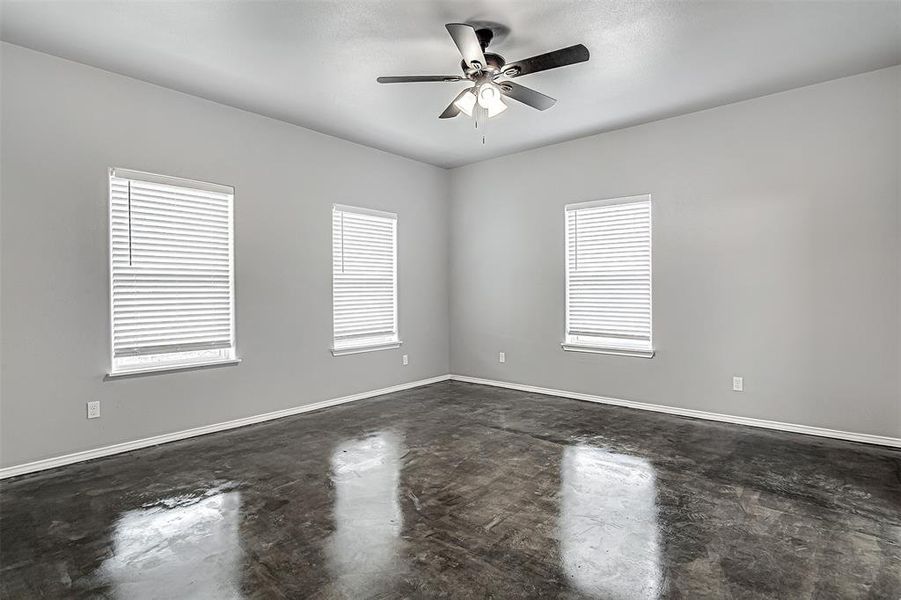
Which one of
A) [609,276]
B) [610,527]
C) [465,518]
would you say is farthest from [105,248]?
[609,276]

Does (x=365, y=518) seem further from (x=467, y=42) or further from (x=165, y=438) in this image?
(x=467, y=42)

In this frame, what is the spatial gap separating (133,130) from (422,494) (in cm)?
352

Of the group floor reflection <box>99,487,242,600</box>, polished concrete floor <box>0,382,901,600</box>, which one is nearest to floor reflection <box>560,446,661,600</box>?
polished concrete floor <box>0,382,901,600</box>

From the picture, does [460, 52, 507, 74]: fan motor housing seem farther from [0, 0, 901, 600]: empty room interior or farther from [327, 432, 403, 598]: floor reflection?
[327, 432, 403, 598]: floor reflection

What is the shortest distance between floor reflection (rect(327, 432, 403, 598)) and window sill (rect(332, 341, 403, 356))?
5.02 ft

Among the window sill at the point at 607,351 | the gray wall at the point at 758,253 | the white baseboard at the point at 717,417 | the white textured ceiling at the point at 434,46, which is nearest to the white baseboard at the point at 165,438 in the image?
the white baseboard at the point at 717,417

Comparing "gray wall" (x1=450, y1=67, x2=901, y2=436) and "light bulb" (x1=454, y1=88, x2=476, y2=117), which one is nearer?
"light bulb" (x1=454, y1=88, x2=476, y2=117)

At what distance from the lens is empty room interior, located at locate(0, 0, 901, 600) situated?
7.84 feet

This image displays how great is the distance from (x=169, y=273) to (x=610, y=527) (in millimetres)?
3742

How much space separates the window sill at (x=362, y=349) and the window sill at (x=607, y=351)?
200 cm

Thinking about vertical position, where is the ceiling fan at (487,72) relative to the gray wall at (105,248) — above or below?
above

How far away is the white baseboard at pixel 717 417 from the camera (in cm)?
384

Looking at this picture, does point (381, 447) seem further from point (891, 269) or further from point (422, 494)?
point (891, 269)

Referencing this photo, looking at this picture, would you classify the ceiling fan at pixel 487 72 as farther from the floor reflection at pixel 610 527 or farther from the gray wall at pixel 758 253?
the floor reflection at pixel 610 527
